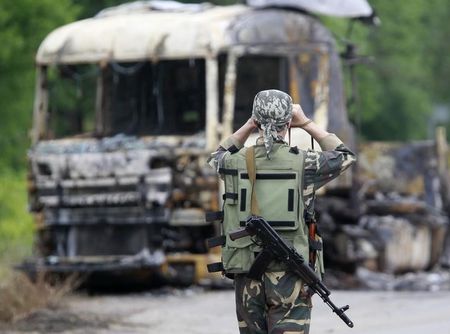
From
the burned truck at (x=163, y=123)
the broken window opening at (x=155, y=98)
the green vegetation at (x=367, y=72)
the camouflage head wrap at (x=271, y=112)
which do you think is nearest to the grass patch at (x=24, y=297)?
the burned truck at (x=163, y=123)

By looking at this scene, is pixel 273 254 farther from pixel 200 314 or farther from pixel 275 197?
pixel 200 314

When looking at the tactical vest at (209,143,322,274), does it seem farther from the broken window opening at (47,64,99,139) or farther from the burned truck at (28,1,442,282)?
the broken window opening at (47,64,99,139)

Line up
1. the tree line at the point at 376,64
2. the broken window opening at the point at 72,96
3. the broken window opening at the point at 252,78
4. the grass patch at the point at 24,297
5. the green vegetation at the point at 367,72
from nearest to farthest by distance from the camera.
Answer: the grass patch at the point at 24,297
the broken window opening at the point at 252,78
the broken window opening at the point at 72,96
the green vegetation at the point at 367,72
the tree line at the point at 376,64

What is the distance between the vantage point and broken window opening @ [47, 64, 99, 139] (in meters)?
16.4

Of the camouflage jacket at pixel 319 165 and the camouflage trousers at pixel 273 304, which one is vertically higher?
the camouflage jacket at pixel 319 165

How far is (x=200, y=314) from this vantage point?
43.2 ft

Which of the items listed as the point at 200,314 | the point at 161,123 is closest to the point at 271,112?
the point at 200,314

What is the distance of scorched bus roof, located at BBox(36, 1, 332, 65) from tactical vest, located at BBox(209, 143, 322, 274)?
7.95 metres

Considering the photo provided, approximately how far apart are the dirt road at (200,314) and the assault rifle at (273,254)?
13.6 ft

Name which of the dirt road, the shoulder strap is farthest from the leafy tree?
the shoulder strap

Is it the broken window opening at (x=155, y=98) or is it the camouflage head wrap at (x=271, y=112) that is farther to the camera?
the broken window opening at (x=155, y=98)

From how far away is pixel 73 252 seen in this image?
1534 centimetres

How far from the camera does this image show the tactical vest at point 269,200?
7.20 metres

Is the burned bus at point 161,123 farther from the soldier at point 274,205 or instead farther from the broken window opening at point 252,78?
the soldier at point 274,205
